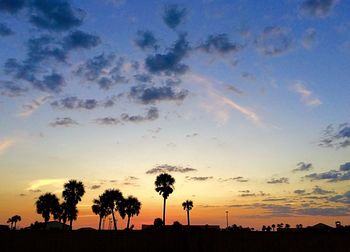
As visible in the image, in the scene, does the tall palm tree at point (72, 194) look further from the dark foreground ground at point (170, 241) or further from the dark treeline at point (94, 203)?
the dark foreground ground at point (170, 241)

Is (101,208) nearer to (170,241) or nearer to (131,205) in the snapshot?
(131,205)

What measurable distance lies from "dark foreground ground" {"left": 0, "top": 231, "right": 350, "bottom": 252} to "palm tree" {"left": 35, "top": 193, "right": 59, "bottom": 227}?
62.2m

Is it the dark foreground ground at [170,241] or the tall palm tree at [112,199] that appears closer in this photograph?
the dark foreground ground at [170,241]

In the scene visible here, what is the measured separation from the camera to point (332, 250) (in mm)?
16078

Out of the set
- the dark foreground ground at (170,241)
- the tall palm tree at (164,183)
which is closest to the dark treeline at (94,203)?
the tall palm tree at (164,183)

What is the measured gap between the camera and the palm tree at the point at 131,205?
8844 centimetres

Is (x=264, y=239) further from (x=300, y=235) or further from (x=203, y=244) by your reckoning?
(x=203, y=244)

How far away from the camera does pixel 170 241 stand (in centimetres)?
2111

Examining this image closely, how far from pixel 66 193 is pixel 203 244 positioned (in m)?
63.3

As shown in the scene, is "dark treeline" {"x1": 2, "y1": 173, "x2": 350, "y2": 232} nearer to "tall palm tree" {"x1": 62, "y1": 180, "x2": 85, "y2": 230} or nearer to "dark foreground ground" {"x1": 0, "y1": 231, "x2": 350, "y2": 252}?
"tall palm tree" {"x1": 62, "y1": 180, "x2": 85, "y2": 230}

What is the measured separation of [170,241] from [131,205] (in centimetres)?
Result: 7010

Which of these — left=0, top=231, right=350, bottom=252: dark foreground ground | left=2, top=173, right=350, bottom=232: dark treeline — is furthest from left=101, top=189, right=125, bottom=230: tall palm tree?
left=0, top=231, right=350, bottom=252: dark foreground ground

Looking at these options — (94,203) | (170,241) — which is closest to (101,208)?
(94,203)

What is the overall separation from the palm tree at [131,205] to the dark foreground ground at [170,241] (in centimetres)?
6530
